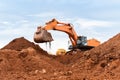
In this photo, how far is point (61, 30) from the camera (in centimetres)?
3431

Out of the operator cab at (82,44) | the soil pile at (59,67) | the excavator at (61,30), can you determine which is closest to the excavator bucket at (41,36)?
the excavator at (61,30)

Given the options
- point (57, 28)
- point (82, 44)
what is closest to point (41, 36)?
point (57, 28)

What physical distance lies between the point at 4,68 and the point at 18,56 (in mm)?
2391

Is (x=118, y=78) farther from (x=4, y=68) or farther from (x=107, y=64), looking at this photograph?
(x=4, y=68)

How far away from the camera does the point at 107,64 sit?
22.0 meters

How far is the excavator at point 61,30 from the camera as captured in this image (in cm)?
3022

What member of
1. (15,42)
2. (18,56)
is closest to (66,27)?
(15,42)

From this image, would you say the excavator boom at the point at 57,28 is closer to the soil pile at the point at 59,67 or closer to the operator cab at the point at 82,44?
the operator cab at the point at 82,44

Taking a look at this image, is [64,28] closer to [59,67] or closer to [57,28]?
[57,28]

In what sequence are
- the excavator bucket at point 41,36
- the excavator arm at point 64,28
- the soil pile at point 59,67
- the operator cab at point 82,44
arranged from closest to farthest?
the soil pile at point 59,67 < the excavator bucket at point 41,36 < the excavator arm at point 64,28 < the operator cab at point 82,44

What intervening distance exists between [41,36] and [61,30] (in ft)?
14.7

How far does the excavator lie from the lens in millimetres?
30219

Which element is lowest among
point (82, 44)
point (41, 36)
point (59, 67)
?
point (59, 67)

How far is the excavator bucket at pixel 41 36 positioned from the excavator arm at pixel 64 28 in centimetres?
72
